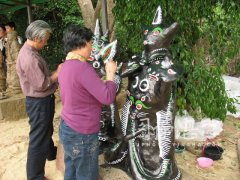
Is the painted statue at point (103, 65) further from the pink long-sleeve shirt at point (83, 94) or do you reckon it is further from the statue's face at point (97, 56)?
the pink long-sleeve shirt at point (83, 94)

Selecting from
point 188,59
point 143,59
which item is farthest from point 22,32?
point 143,59

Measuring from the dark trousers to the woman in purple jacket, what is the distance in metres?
0.58

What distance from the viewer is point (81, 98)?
2.10 metres

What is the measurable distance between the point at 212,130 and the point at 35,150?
2.56 metres

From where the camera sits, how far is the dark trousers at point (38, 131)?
2836 mm

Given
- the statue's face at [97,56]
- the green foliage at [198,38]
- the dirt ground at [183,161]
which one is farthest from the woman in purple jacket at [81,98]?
the green foliage at [198,38]

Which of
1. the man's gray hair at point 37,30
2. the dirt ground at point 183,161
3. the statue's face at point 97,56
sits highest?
the man's gray hair at point 37,30

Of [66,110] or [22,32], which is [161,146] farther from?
[22,32]

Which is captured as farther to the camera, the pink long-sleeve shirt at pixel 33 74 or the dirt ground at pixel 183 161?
the dirt ground at pixel 183 161

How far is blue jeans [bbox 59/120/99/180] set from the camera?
2.22 m

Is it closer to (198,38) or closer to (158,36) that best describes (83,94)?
(158,36)

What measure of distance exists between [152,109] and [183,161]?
156 cm

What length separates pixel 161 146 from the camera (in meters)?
2.71

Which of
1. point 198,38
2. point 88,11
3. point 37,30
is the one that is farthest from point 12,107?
point 198,38
